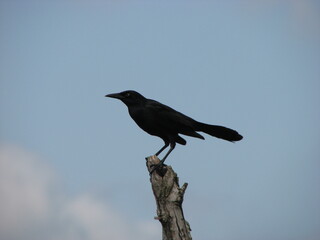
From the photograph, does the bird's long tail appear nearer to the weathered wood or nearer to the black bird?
the black bird

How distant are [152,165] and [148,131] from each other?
3.11 ft

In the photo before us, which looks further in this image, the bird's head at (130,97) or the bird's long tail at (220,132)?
the bird's head at (130,97)

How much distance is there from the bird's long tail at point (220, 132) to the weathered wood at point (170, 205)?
1.59 meters

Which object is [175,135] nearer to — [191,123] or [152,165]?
[191,123]

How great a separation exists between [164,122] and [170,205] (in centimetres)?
186

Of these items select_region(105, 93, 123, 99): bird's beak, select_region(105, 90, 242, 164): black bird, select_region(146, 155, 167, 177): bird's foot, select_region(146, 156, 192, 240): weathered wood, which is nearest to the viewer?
select_region(146, 156, 192, 240): weathered wood

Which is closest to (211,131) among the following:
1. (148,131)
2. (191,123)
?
(191,123)

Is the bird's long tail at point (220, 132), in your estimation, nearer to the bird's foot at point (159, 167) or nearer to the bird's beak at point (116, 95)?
the bird's foot at point (159, 167)

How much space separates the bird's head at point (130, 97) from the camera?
359 inches

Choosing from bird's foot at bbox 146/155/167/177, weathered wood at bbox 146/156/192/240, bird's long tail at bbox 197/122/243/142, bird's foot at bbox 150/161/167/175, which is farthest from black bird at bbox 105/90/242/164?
weathered wood at bbox 146/156/192/240

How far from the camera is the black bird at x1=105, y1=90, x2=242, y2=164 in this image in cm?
885

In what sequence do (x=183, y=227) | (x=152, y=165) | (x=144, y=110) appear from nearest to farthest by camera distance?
1. (x=183, y=227)
2. (x=152, y=165)
3. (x=144, y=110)

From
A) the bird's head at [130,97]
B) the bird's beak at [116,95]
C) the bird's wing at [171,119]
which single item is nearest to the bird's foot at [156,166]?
the bird's wing at [171,119]

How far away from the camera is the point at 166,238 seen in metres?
7.43
